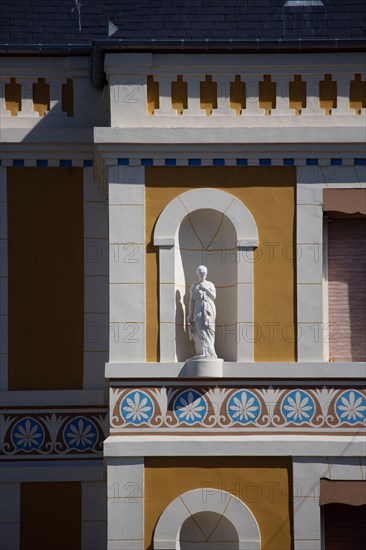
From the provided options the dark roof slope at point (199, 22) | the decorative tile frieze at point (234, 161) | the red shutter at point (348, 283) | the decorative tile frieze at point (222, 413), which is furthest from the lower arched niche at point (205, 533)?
the dark roof slope at point (199, 22)

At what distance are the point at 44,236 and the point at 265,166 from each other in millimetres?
3313

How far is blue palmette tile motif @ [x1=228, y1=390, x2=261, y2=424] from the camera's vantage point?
929 inches

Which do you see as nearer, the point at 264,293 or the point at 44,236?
the point at 264,293

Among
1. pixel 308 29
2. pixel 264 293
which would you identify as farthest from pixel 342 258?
pixel 308 29

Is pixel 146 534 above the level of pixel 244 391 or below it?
below

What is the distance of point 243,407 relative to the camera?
77.5 feet

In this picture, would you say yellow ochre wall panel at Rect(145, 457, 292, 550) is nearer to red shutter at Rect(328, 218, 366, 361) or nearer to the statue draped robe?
the statue draped robe

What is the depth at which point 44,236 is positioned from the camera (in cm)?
2573

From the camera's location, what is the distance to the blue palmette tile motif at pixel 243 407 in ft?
77.4

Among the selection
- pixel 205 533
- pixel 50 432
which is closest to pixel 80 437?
pixel 50 432

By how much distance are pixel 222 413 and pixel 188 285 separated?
174 centimetres

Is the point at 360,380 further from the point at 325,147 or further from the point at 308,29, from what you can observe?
the point at 308,29

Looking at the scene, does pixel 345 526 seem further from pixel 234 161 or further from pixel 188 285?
pixel 234 161

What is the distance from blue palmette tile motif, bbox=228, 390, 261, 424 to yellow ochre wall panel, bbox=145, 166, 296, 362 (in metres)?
0.50
